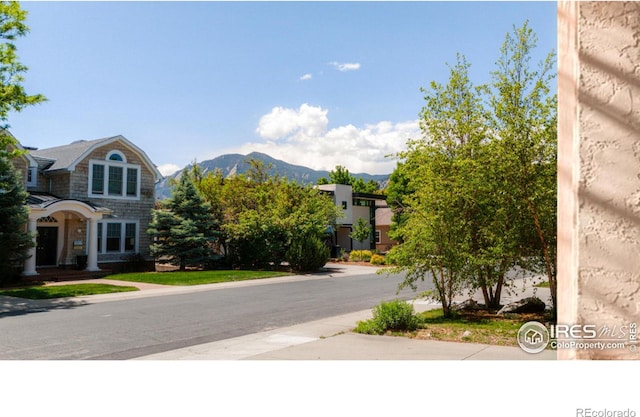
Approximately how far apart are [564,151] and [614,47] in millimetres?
806

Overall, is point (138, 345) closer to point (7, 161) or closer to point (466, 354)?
point (466, 354)

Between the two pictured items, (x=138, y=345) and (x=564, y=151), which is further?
(x=138, y=345)

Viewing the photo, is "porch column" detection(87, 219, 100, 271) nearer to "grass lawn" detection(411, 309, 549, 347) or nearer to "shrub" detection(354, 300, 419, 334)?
"grass lawn" detection(411, 309, 549, 347)

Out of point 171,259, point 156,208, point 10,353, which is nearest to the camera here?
point 10,353

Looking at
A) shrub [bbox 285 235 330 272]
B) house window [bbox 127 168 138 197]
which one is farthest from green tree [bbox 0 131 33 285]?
shrub [bbox 285 235 330 272]

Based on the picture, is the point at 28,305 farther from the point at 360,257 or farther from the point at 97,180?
the point at 360,257

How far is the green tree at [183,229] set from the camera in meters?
26.4

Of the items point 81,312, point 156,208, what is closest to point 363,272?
point 156,208

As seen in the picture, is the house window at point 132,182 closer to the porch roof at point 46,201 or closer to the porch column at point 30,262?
the porch roof at point 46,201

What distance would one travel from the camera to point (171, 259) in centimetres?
2698

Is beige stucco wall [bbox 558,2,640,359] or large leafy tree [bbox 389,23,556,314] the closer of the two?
beige stucco wall [bbox 558,2,640,359]

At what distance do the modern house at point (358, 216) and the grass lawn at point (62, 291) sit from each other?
29319mm

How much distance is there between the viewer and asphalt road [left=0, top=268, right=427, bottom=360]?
914 cm

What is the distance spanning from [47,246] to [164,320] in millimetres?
15719
